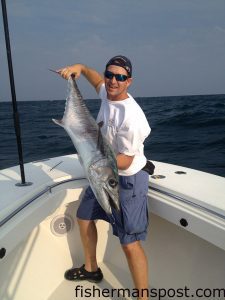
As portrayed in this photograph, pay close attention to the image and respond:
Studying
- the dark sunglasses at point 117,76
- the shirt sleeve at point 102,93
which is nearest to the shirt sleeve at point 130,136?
the dark sunglasses at point 117,76

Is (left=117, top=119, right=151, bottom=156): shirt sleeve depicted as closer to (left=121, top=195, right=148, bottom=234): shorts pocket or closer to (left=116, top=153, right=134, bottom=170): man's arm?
(left=116, top=153, right=134, bottom=170): man's arm

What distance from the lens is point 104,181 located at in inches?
85.1

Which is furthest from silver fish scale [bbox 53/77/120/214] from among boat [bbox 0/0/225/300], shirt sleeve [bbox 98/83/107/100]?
boat [bbox 0/0/225/300]

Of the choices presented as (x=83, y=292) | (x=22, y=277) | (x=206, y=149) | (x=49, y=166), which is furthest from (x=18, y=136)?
(x=206, y=149)

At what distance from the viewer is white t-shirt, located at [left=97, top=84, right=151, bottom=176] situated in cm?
236

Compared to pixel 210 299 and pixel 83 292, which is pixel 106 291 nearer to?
pixel 83 292

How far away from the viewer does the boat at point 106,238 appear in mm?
2467

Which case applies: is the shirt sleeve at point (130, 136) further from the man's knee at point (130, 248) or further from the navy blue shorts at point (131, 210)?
the man's knee at point (130, 248)

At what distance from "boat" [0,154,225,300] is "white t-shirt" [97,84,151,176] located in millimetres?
463

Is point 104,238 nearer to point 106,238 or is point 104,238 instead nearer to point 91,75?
point 106,238

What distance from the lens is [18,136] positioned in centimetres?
274

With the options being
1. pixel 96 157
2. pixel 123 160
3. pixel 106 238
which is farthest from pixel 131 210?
pixel 106 238

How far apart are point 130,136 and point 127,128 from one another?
0.06 m

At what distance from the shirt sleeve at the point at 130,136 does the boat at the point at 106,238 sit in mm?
621
